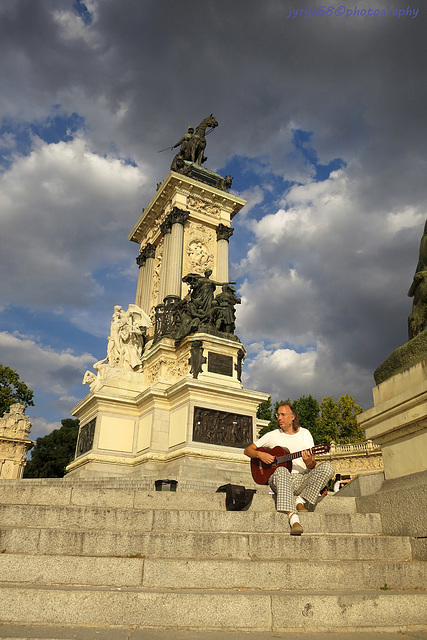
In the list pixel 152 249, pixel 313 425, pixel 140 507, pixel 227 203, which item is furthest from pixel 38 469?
pixel 140 507

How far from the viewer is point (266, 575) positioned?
12.8 ft

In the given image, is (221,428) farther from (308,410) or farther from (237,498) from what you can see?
(308,410)

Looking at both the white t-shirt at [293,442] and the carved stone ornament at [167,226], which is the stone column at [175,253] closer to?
the carved stone ornament at [167,226]

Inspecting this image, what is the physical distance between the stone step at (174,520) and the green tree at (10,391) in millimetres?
39300

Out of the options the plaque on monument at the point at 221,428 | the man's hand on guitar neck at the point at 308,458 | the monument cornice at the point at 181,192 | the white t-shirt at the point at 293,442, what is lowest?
the man's hand on guitar neck at the point at 308,458

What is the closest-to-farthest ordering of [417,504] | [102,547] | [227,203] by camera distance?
[102,547] < [417,504] < [227,203]

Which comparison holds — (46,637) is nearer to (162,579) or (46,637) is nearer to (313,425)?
(162,579)

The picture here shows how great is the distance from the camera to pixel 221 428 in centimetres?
1666

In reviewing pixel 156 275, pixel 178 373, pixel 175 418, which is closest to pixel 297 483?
pixel 175 418

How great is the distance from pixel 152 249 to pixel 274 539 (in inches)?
948

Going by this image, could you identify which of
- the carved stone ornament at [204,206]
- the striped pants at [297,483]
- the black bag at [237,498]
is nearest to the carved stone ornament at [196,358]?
the carved stone ornament at [204,206]

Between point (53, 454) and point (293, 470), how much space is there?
48765 millimetres

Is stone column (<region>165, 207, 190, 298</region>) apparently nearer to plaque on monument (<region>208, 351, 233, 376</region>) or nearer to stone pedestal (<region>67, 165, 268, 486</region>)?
stone pedestal (<region>67, 165, 268, 486</region>)

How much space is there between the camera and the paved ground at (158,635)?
2985mm
